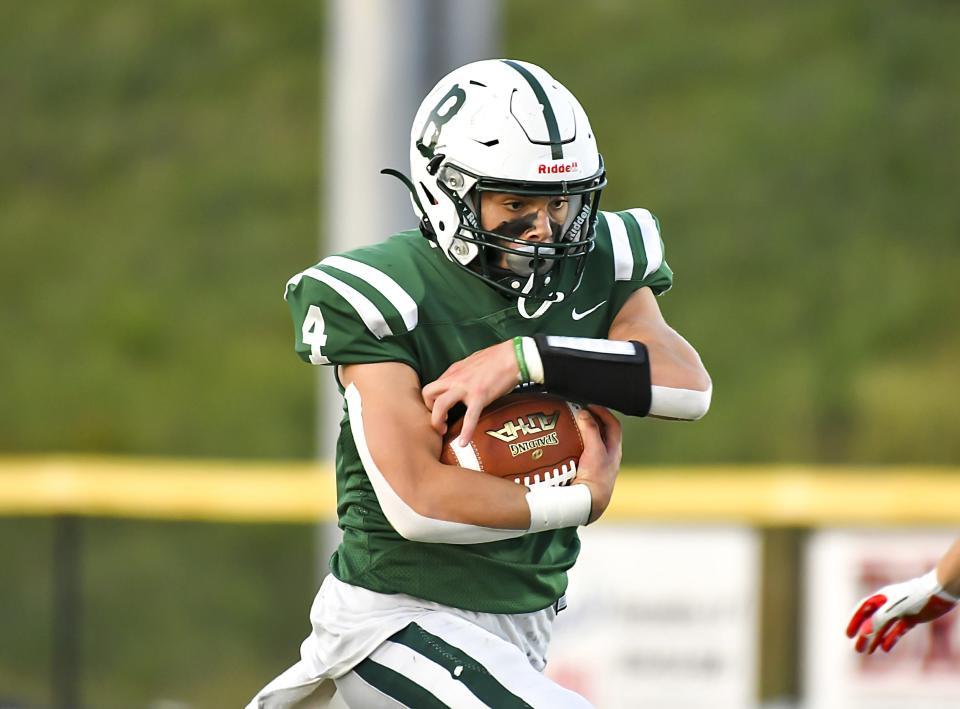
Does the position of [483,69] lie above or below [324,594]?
above

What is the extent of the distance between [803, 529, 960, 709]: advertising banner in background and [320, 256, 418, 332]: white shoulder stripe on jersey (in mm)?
3729

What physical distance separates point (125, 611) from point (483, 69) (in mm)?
5475

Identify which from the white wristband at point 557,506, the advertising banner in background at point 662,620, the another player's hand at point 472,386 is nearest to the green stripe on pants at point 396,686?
the white wristband at point 557,506

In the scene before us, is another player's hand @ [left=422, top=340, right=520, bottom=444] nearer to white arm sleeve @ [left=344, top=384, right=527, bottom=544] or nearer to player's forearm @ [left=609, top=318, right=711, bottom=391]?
white arm sleeve @ [left=344, top=384, right=527, bottom=544]

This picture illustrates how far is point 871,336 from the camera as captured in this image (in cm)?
1105

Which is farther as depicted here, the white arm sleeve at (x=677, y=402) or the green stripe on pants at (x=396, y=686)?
the white arm sleeve at (x=677, y=402)

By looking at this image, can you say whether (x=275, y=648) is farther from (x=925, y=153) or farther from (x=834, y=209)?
(x=925, y=153)

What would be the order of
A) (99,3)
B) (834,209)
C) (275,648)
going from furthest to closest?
1. (99,3)
2. (834,209)
3. (275,648)

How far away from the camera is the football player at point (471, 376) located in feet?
10.4

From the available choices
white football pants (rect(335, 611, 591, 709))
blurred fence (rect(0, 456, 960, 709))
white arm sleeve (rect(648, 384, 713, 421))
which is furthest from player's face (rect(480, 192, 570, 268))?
blurred fence (rect(0, 456, 960, 709))

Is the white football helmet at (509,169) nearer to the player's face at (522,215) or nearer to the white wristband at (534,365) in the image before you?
the player's face at (522,215)

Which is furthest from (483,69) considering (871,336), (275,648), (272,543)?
(871,336)

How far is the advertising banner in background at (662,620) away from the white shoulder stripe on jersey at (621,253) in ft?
10.5

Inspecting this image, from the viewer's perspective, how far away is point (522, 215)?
334cm
